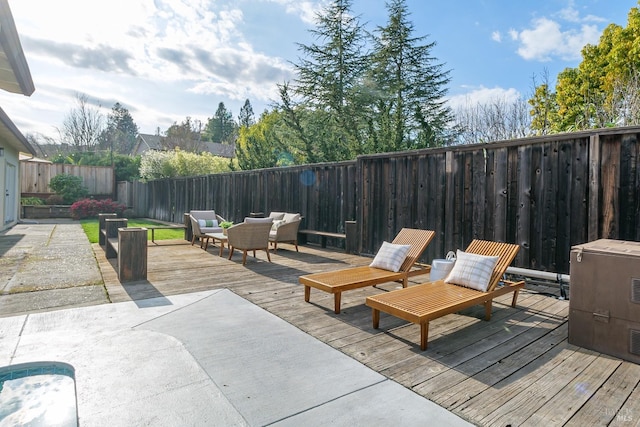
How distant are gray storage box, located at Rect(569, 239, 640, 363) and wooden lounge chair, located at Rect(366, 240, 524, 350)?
0.75 meters

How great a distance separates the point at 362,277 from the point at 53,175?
67.8 ft

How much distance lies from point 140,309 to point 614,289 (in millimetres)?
4382

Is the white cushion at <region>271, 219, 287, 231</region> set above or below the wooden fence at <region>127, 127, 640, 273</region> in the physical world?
below

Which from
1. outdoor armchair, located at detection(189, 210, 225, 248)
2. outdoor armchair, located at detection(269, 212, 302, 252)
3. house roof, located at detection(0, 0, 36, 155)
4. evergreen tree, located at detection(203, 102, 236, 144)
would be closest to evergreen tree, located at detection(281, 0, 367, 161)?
outdoor armchair, located at detection(189, 210, 225, 248)

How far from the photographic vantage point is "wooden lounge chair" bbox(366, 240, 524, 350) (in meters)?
2.87

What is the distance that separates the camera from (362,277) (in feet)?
13.5

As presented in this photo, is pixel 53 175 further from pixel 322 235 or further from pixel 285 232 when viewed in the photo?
pixel 322 235

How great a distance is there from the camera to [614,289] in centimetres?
273

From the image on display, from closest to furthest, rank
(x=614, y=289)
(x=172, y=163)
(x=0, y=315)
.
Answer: (x=614, y=289)
(x=0, y=315)
(x=172, y=163)

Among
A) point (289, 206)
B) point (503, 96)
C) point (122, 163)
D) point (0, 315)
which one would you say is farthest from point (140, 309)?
point (122, 163)

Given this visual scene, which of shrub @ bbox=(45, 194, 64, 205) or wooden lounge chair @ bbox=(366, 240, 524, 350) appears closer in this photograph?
wooden lounge chair @ bbox=(366, 240, 524, 350)

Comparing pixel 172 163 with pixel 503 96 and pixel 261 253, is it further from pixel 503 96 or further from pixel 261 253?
pixel 503 96

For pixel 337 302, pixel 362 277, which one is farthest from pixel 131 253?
pixel 362 277

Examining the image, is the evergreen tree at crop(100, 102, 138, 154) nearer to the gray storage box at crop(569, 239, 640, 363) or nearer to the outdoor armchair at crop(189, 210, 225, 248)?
the outdoor armchair at crop(189, 210, 225, 248)
